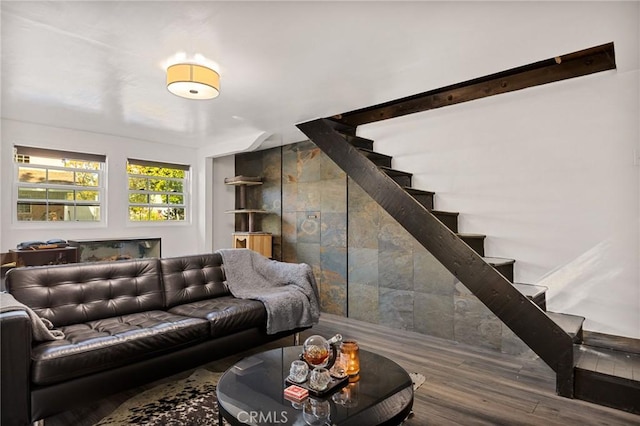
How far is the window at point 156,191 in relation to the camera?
5.21m

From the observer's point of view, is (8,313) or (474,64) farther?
(474,64)

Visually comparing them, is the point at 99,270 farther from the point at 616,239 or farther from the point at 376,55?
Result: the point at 616,239

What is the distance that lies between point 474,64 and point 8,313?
3363mm

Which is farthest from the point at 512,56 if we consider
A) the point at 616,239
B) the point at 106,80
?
the point at 106,80

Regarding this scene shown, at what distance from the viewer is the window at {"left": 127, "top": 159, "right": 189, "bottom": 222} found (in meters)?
5.21

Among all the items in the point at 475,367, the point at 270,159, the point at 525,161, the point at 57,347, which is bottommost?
the point at 475,367

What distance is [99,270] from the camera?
2.85m

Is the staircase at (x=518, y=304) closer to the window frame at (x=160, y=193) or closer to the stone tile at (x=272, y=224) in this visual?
the stone tile at (x=272, y=224)

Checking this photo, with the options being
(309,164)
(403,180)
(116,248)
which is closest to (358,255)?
(403,180)

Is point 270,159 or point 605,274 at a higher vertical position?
point 270,159

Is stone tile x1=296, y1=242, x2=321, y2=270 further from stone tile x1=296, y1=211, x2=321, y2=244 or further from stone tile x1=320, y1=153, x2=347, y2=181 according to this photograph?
stone tile x1=320, y1=153, x2=347, y2=181

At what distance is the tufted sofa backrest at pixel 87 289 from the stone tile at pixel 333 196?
225 cm

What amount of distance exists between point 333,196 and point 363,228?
0.63 m

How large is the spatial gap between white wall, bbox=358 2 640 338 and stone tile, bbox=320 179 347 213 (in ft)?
4.29
